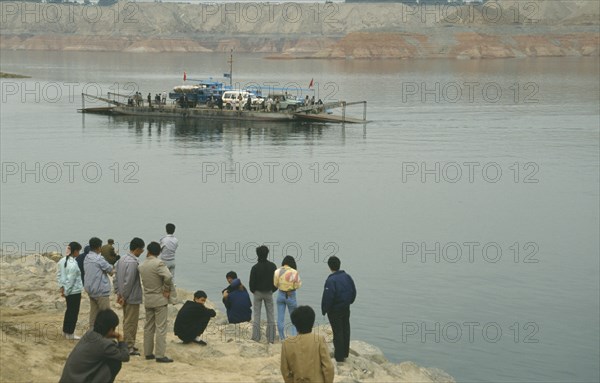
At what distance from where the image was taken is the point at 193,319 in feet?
50.8

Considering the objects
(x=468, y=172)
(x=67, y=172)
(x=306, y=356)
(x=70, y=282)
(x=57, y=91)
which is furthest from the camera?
(x=57, y=91)

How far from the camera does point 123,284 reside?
14.2m

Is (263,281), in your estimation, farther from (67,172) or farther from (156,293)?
(67,172)

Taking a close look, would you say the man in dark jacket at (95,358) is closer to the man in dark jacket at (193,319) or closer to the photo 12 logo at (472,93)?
the man in dark jacket at (193,319)

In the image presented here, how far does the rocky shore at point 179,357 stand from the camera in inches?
536

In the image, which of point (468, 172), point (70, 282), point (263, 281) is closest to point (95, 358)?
point (70, 282)

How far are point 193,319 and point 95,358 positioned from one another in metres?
5.72

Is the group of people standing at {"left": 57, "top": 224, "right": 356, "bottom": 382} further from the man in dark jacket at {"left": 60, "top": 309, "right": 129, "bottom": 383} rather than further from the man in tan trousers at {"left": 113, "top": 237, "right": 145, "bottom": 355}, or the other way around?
the man in dark jacket at {"left": 60, "top": 309, "right": 129, "bottom": 383}

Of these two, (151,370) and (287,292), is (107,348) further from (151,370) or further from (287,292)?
(287,292)

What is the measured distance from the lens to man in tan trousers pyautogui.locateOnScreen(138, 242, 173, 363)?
14.0 metres

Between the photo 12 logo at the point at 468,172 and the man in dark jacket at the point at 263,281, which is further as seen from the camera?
the photo 12 logo at the point at 468,172

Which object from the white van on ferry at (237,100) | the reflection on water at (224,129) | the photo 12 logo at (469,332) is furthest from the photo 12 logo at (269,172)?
the white van on ferry at (237,100)

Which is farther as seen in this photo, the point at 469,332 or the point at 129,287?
the point at 469,332

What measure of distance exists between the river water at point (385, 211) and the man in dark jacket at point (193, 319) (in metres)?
6.91
